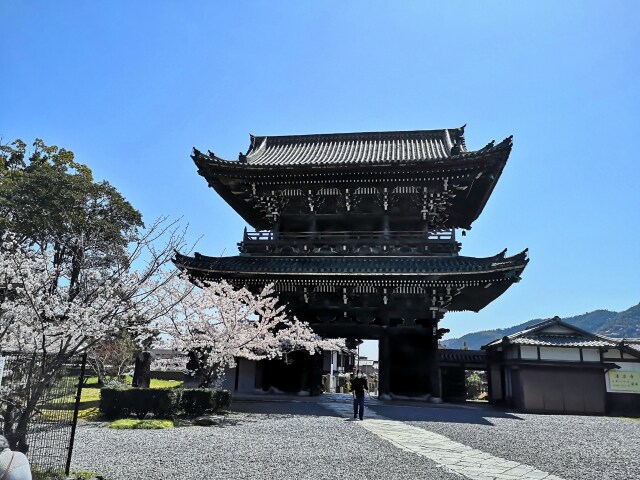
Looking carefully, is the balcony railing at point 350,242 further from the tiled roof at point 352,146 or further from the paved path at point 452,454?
the paved path at point 452,454

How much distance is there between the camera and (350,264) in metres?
16.6

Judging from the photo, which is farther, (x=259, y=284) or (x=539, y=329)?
(x=539, y=329)

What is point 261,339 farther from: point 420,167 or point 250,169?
point 420,167

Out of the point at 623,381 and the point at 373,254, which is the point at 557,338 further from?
the point at 373,254

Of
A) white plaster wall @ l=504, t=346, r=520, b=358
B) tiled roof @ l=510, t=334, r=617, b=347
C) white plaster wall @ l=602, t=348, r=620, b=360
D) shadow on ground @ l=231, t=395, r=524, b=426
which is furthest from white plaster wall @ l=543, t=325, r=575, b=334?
shadow on ground @ l=231, t=395, r=524, b=426

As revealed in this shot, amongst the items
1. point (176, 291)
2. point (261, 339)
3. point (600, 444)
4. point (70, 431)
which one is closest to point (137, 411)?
point (176, 291)

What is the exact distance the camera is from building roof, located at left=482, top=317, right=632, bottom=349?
1770cm

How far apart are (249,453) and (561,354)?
1549 cm

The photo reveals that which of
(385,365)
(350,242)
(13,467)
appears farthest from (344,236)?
(13,467)

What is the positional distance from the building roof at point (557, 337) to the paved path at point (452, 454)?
363 inches

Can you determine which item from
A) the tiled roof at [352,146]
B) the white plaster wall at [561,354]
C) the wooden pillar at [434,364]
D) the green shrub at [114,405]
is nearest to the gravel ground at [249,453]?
the green shrub at [114,405]

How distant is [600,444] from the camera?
9.67 m

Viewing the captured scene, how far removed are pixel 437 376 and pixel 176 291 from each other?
33.8 feet

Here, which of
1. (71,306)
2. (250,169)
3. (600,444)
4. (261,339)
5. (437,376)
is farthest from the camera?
(250,169)
